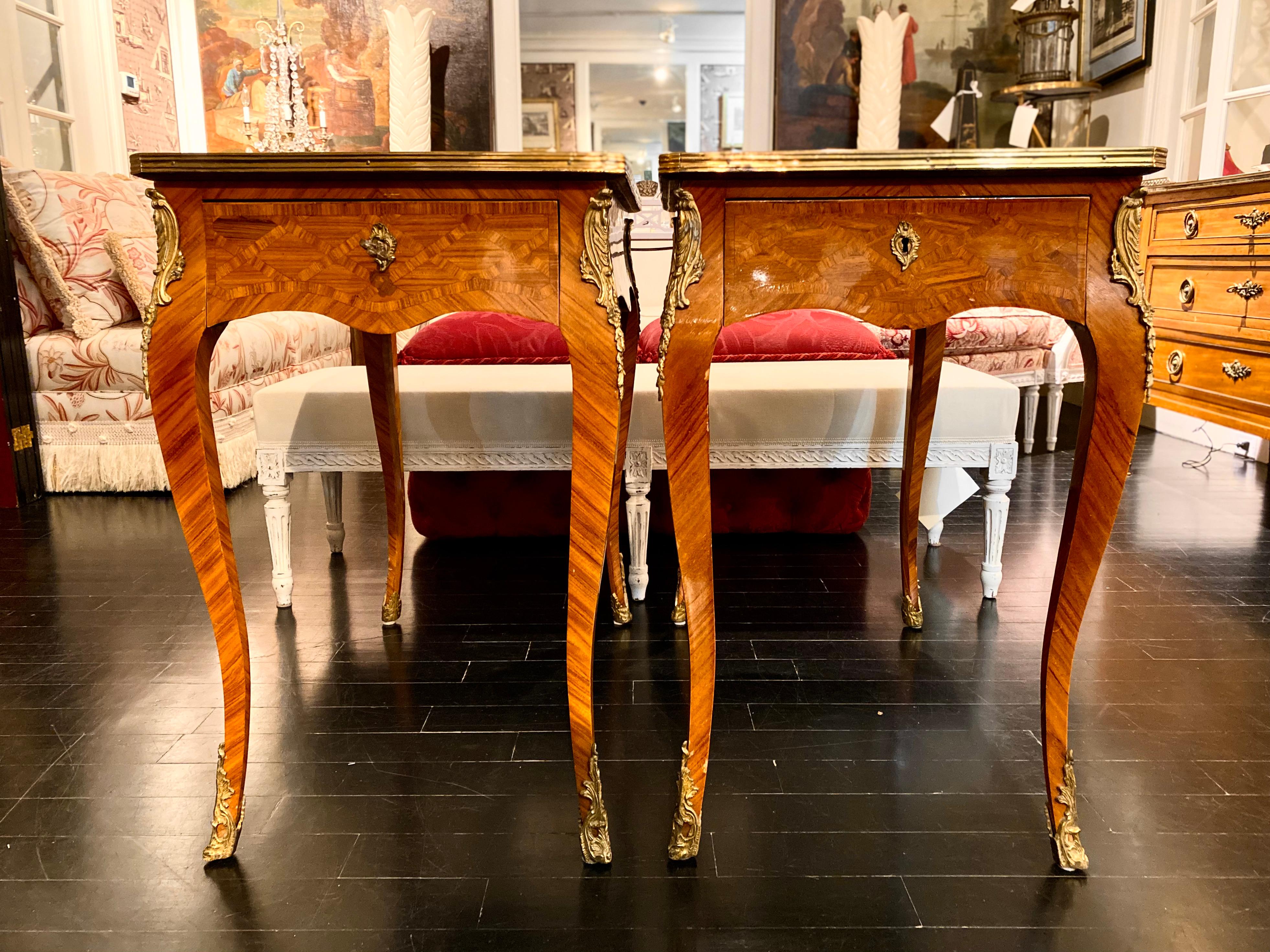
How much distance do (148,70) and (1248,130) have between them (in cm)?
579

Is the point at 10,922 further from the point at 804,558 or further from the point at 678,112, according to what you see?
the point at 678,112

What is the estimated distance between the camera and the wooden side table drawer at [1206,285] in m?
2.82

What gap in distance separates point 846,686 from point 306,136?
16.4ft

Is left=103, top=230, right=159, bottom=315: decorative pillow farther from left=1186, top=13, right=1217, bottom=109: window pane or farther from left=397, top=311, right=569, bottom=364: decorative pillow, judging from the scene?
left=1186, top=13, right=1217, bottom=109: window pane

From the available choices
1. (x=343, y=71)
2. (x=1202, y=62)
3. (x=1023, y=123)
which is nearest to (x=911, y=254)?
(x=1202, y=62)

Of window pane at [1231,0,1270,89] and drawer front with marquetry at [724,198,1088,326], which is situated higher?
window pane at [1231,0,1270,89]

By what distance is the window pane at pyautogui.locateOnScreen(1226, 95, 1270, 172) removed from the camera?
3.38 meters

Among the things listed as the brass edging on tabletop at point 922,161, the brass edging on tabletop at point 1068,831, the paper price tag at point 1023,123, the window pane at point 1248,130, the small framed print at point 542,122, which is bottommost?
the brass edging on tabletop at point 1068,831

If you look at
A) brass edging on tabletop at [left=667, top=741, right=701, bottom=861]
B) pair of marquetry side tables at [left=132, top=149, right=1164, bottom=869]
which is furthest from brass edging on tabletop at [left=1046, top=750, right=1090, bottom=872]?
brass edging on tabletop at [left=667, top=741, right=701, bottom=861]

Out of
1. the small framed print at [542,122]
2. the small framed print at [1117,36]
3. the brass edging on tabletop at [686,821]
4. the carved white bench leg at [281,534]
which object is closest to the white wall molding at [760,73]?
the small framed print at [1117,36]

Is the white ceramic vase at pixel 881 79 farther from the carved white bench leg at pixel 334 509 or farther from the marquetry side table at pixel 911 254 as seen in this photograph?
the marquetry side table at pixel 911 254

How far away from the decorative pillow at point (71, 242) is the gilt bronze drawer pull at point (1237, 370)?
3896mm

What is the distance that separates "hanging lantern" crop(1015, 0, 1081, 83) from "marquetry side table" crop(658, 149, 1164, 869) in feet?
13.6

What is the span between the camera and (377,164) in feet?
3.56
